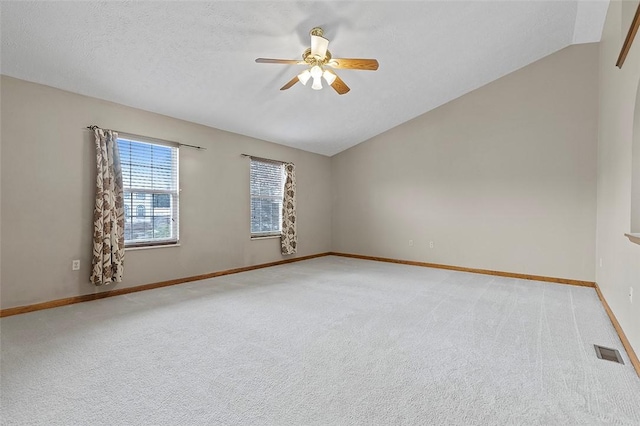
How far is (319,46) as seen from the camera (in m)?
2.79

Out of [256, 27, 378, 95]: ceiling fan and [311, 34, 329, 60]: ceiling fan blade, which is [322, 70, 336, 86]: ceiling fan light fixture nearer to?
[256, 27, 378, 95]: ceiling fan

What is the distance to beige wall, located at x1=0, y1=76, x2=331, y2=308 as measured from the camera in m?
3.06

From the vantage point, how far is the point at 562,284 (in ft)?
14.3

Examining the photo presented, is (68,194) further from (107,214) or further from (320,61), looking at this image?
(320,61)

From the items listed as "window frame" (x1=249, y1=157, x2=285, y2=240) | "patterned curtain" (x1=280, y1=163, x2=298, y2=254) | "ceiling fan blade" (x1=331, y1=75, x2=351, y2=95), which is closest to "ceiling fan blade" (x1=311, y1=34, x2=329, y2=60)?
"ceiling fan blade" (x1=331, y1=75, x2=351, y2=95)

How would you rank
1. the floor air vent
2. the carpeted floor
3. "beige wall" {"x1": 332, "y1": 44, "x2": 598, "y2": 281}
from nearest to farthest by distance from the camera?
1. the carpeted floor
2. the floor air vent
3. "beige wall" {"x1": 332, "y1": 44, "x2": 598, "y2": 281}

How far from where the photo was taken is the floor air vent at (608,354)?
2.15m

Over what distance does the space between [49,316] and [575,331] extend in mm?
4985

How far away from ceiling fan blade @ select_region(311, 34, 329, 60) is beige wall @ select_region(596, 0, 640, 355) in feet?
7.63

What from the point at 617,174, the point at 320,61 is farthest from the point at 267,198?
the point at 617,174

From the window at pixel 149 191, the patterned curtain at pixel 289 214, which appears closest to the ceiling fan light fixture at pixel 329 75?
the window at pixel 149 191

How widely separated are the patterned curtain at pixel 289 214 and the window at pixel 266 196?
111 millimetres

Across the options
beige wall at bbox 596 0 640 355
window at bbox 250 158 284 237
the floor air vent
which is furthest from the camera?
window at bbox 250 158 284 237

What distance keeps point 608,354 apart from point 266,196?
496 cm
